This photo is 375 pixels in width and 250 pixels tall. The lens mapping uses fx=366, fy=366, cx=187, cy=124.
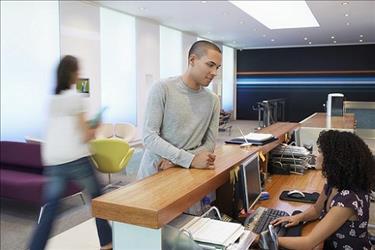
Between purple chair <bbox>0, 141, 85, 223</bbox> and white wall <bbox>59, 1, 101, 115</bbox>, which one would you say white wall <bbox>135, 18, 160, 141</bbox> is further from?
purple chair <bbox>0, 141, 85, 223</bbox>

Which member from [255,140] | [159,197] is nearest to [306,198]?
[255,140]

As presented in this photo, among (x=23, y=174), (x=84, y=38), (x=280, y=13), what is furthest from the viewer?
(x=280, y=13)

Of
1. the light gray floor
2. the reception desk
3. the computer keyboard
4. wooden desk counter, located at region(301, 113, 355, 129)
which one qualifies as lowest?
the light gray floor

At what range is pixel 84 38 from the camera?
295 inches

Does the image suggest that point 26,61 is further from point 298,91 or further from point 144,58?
point 298,91

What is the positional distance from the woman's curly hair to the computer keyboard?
0.34 m

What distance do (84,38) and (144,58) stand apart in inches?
89.7

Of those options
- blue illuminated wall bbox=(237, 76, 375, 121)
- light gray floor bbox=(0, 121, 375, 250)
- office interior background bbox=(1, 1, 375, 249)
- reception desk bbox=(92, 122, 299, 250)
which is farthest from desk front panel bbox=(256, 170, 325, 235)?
blue illuminated wall bbox=(237, 76, 375, 121)

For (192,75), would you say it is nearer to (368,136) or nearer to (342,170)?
(342,170)

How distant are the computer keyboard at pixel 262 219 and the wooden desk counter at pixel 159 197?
0.82 feet

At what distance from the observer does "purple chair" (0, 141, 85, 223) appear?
3855 mm

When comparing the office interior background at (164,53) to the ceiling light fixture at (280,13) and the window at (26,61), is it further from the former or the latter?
the ceiling light fixture at (280,13)

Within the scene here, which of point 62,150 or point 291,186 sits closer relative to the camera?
point 62,150

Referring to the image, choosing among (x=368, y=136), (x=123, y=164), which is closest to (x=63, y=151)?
(x=123, y=164)
